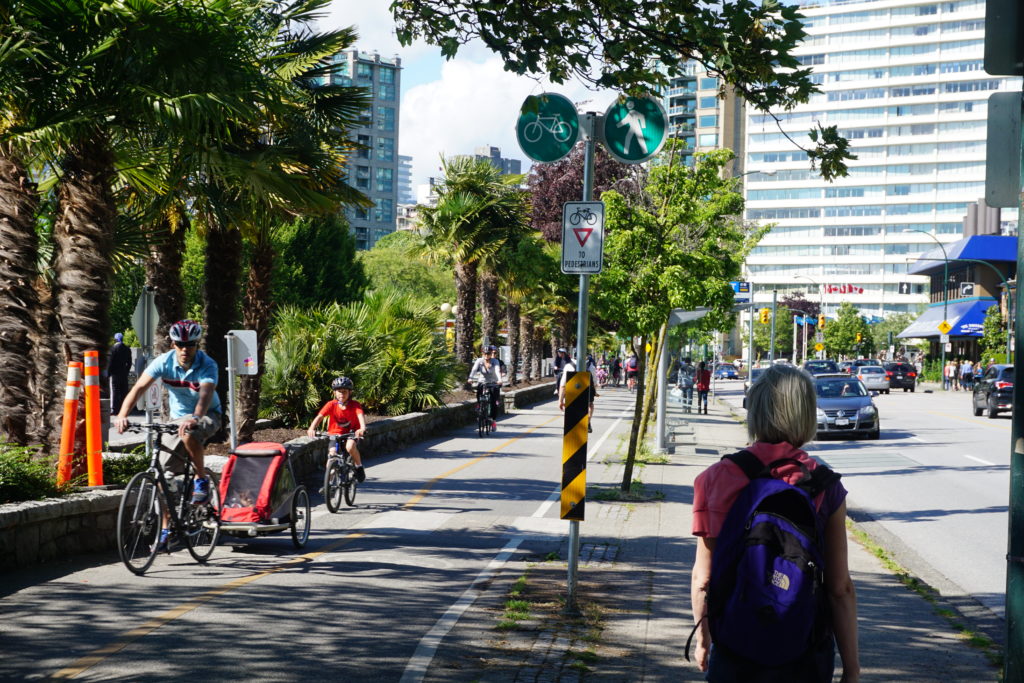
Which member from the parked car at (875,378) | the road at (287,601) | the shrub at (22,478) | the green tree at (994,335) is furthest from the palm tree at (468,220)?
the green tree at (994,335)

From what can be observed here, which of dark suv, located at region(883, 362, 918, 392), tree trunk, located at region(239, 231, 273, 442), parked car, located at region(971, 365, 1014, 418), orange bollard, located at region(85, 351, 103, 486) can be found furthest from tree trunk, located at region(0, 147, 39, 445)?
dark suv, located at region(883, 362, 918, 392)

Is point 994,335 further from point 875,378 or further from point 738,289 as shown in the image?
point 738,289

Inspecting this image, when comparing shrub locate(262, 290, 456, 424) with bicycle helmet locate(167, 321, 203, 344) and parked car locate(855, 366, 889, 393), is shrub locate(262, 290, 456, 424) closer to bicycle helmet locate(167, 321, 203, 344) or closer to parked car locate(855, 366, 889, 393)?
bicycle helmet locate(167, 321, 203, 344)

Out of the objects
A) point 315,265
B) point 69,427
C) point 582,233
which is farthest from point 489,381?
point 315,265

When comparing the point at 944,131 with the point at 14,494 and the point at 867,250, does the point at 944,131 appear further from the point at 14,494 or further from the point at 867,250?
the point at 14,494

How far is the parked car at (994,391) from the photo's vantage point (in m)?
33.3

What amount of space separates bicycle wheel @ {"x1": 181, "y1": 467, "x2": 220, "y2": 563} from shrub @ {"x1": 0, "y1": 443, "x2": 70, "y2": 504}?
112 centimetres

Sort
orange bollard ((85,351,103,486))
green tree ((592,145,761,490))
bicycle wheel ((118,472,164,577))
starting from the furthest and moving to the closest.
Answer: green tree ((592,145,761,490)) < orange bollard ((85,351,103,486)) < bicycle wheel ((118,472,164,577))

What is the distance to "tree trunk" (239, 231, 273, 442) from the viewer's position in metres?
16.8

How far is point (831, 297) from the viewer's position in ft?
444

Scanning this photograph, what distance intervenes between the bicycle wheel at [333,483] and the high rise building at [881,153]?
11702cm

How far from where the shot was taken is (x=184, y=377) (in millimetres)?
8555

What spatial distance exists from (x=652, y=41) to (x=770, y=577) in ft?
17.1

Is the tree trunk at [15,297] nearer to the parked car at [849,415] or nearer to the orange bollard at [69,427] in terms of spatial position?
the orange bollard at [69,427]
